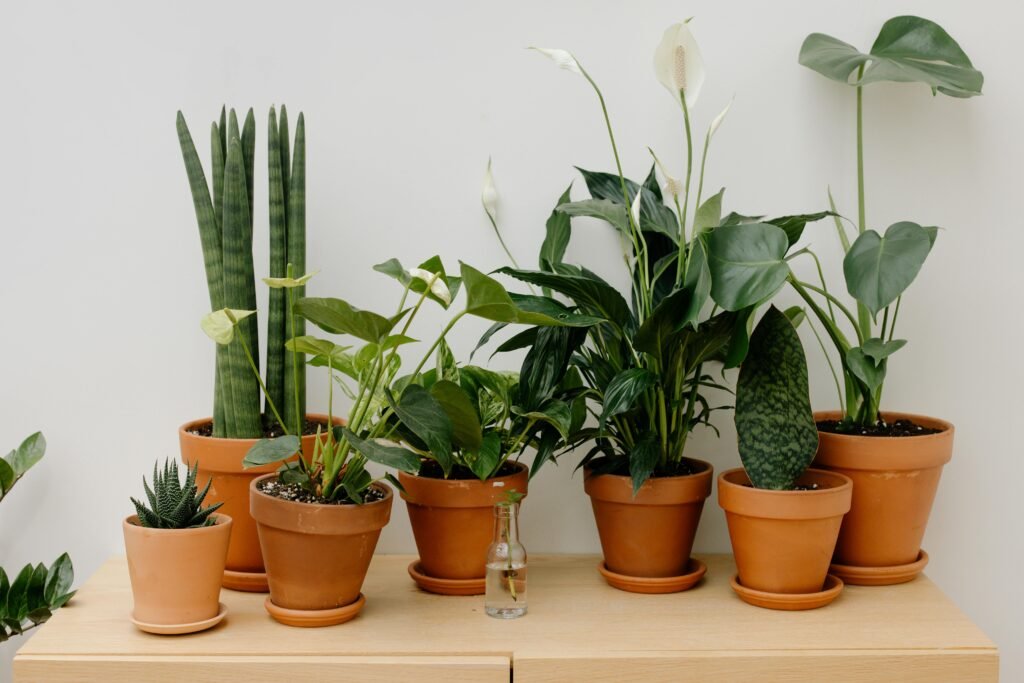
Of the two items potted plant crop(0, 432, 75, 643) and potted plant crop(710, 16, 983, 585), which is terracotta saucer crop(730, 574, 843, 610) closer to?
potted plant crop(710, 16, 983, 585)

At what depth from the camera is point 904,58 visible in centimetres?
150

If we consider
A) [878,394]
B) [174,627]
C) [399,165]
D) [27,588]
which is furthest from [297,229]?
[878,394]

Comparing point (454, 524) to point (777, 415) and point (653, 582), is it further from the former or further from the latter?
point (777, 415)

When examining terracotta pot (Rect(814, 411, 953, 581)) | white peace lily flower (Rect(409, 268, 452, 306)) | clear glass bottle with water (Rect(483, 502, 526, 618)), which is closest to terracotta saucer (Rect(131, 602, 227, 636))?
clear glass bottle with water (Rect(483, 502, 526, 618))

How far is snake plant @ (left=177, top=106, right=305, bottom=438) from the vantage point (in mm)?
1405

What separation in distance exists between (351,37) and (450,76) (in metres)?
0.16

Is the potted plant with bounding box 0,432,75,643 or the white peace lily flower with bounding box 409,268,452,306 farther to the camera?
the potted plant with bounding box 0,432,75,643

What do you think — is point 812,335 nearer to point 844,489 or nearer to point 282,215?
point 844,489

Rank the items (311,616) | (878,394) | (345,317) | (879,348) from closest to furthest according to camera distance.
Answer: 1. (345,317)
2. (311,616)
3. (879,348)
4. (878,394)

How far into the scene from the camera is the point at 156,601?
1.25 metres

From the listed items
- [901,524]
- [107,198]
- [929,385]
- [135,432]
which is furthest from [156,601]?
[929,385]

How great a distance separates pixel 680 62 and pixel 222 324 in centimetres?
68

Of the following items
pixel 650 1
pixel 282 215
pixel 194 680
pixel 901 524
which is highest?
pixel 650 1

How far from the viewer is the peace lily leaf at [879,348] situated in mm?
1371
